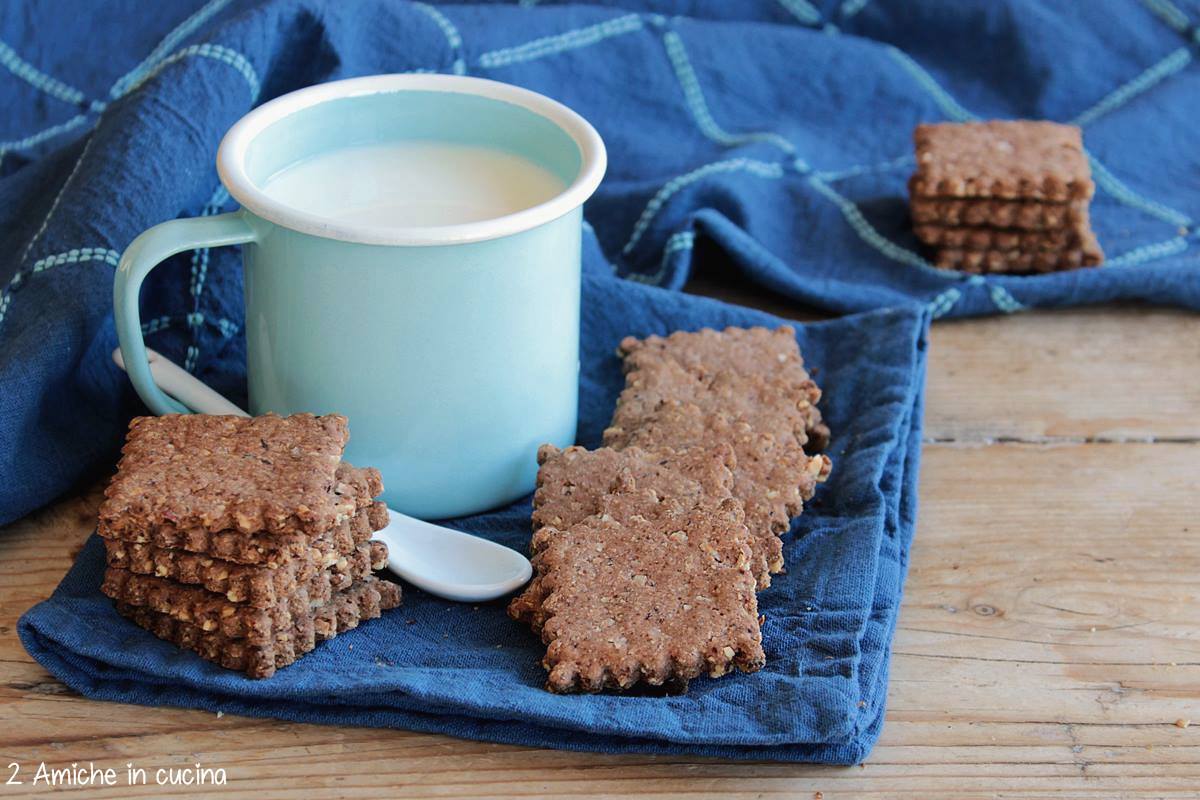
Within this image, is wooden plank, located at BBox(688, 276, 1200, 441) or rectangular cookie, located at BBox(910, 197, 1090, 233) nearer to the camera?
wooden plank, located at BBox(688, 276, 1200, 441)

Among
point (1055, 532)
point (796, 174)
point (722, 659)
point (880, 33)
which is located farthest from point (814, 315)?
point (722, 659)

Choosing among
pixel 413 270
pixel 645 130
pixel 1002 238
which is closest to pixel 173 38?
pixel 645 130

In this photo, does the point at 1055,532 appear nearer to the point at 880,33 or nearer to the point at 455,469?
the point at 455,469

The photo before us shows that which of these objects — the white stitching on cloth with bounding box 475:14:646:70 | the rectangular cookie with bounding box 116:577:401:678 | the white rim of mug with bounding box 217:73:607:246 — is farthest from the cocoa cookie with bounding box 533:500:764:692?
the white stitching on cloth with bounding box 475:14:646:70

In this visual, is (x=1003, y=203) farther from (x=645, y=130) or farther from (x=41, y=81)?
(x=41, y=81)

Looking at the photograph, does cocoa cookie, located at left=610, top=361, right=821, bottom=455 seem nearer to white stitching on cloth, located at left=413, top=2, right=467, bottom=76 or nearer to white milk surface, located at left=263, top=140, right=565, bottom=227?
white milk surface, located at left=263, top=140, right=565, bottom=227

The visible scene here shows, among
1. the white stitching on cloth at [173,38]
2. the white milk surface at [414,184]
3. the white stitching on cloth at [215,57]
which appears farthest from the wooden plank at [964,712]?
the white stitching on cloth at [173,38]
